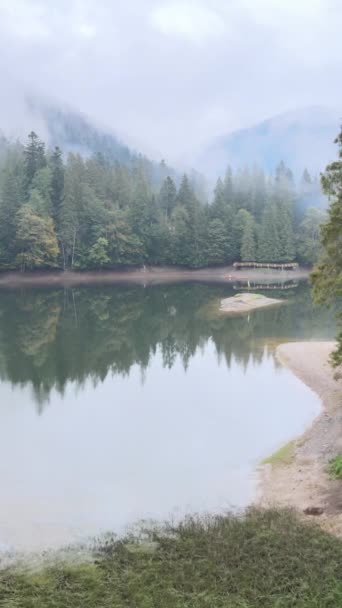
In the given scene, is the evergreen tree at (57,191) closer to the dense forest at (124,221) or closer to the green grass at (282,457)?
the dense forest at (124,221)

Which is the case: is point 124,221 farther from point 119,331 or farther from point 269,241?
point 119,331

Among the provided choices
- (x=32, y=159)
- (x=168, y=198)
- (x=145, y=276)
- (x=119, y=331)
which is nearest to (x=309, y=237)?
(x=168, y=198)

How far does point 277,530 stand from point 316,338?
101 ft

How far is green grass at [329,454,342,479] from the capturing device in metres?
16.2

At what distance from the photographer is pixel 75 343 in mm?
41781

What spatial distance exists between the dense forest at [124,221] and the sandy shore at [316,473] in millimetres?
65159

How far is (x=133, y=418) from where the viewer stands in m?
24.4

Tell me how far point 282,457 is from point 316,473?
2.55 m

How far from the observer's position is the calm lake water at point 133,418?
16047 millimetres

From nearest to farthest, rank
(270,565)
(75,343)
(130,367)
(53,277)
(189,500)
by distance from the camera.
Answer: (270,565) < (189,500) < (130,367) < (75,343) < (53,277)

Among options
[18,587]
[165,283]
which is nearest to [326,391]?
[18,587]

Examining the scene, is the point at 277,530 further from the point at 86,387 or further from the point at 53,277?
the point at 53,277

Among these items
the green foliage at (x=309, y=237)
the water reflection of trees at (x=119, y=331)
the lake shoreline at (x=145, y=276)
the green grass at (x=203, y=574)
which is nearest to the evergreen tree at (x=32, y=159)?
the lake shoreline at (x=145, y=276)

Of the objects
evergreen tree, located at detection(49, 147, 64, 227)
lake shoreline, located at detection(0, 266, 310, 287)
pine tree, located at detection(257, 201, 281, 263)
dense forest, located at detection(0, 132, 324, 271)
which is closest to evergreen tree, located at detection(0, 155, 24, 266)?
dense forest, located at detection(0, 132, 324, 271)
